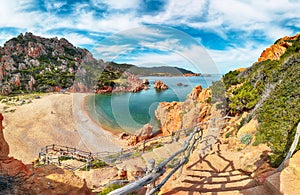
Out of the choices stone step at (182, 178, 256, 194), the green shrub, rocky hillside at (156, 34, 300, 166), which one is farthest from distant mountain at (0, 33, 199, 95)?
stone step at (182, 178, 256, 194)

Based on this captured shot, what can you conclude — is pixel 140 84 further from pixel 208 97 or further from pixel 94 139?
pixel 208 97

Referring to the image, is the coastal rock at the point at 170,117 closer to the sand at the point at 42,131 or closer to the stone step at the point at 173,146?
the stone step at the point at 173,146

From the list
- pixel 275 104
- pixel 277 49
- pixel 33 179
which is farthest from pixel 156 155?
pixel 277 49

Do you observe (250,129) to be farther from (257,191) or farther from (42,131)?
(42,131)

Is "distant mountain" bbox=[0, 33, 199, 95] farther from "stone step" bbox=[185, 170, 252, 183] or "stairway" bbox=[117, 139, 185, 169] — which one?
"stone step" bbox=[185, 170, 252, 183]

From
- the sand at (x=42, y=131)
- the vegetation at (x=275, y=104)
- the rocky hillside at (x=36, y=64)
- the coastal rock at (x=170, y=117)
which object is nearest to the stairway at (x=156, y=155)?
the sand at (x=42, y=131)
